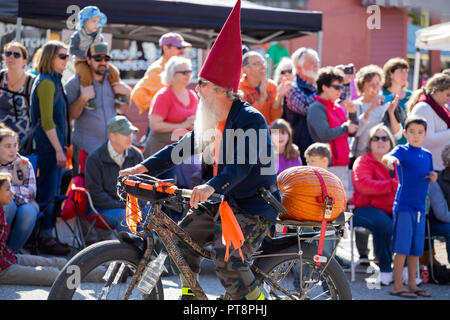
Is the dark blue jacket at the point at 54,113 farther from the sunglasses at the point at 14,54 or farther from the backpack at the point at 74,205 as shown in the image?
the backpack at the point at 74,205

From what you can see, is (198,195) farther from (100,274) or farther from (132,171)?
(100,274)

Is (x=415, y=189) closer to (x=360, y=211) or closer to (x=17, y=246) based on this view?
(x=360, y=211)

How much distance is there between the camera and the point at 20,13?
6.40 meters

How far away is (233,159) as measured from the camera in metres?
2.85

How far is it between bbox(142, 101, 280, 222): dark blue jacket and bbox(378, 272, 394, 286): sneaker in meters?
2.57

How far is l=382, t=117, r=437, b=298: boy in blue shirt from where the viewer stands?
16.6 feet

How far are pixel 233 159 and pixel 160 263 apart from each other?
1.92 feet

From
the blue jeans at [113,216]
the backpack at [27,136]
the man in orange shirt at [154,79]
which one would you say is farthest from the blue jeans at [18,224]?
the man in orange shirt at [154,79]

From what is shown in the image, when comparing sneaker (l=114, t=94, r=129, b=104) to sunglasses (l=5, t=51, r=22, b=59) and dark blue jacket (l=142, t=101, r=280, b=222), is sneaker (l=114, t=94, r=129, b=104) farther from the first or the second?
dark blue jacket (l=142, t=101, r=280, b=222)

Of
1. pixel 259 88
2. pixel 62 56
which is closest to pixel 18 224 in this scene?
pixel 62 56

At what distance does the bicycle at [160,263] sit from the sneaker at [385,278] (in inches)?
82.0
